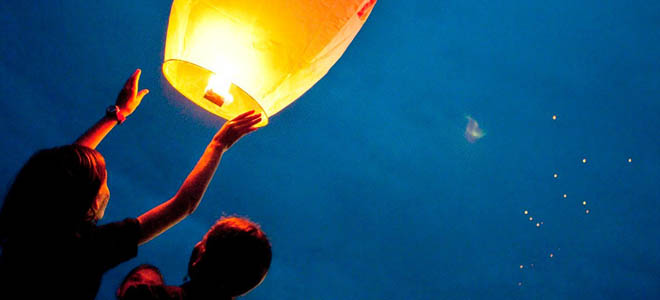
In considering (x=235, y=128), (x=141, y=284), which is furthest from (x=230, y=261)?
(x=235, y=128)

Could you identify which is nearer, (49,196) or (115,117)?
(49,196)

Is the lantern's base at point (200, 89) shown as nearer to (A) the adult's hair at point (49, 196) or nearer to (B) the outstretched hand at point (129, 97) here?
(B) the outstretched hand at point (129, 97)

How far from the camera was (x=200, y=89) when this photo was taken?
1687mm

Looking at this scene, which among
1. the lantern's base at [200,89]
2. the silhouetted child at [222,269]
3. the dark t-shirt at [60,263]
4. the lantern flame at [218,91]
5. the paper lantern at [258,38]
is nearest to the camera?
the dark t-shirt at [60,263]

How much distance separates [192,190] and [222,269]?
11.4 inches

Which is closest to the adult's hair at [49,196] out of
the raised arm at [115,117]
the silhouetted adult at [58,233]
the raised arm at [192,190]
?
the silhouetted adult at [58,233]

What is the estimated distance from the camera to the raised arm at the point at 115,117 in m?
1.50

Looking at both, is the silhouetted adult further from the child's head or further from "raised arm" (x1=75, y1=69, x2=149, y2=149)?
"raised arm" (x1=75, y1=69, x2=149, y2=149)

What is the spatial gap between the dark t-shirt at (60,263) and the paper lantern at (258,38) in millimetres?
578

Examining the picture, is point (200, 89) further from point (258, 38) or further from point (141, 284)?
point (141, 284)

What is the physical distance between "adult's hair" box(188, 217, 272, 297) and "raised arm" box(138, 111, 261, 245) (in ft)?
0.45

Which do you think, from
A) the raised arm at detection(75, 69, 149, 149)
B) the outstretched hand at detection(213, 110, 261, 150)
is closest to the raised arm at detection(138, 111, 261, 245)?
the outstretched hand at detection(213, 110, 261, 150)

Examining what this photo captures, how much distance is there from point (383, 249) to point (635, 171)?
34.0 ft

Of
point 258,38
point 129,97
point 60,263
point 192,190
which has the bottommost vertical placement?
point 60,263
